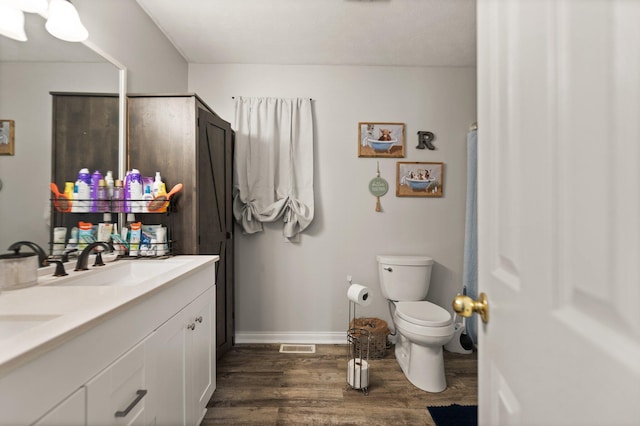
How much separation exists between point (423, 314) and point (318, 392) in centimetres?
87

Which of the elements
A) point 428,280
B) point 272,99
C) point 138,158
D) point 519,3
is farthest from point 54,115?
point 428,280

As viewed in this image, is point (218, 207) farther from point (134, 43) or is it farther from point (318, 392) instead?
point (318, 392)

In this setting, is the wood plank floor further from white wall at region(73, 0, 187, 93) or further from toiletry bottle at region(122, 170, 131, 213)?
white wall at region(73, 0, 187, 93)

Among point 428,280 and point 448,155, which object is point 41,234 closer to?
point 428,280

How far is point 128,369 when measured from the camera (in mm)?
955

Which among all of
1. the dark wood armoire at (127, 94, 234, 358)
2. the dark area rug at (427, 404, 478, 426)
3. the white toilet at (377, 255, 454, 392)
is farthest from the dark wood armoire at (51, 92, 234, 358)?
the dark area rug at (427, 404, 478, 426)

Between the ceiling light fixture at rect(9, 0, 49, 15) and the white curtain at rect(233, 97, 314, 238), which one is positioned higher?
the ceiling light fixture at rect(9, 0, 49, 15)

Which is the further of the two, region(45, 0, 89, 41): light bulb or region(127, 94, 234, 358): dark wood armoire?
region(127, 94, 234, 358): dark wood armoire

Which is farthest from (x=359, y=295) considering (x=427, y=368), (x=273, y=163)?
(x=273, y=163)

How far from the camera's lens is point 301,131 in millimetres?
2688

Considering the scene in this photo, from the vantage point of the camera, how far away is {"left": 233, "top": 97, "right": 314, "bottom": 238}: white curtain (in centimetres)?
263

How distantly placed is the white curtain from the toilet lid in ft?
3.44

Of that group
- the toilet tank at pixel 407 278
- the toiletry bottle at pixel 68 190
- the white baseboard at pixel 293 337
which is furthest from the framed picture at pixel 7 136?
the toilet tank at pixel 407 278

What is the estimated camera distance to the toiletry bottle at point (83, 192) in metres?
1.57
